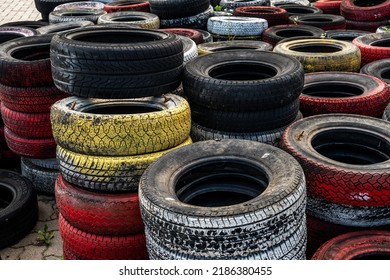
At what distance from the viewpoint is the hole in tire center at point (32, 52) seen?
530cm

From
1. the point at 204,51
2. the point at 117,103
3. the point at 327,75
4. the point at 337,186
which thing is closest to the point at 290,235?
the point at 337,186

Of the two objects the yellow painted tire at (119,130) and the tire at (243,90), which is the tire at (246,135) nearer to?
the tire at (243,90)

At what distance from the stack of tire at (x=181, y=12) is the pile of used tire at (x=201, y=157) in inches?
109

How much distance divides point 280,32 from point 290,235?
5.18 metres

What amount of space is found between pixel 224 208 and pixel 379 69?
Answer: 3777 mm

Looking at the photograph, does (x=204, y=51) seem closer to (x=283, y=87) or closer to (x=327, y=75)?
(x=327, y=75)

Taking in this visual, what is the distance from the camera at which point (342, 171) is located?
3.40 m

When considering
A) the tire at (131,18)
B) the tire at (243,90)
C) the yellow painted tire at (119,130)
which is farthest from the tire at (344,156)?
the tire at (131,18)

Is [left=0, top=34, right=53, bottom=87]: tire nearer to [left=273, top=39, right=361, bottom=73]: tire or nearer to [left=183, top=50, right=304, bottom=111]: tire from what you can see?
[left=183, top=50, right=304, bottom=111]: tire

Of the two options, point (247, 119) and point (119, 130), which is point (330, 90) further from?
point (119, 130)

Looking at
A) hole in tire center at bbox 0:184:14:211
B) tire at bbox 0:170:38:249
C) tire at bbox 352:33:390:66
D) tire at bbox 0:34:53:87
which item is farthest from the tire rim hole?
hole in tire center at bbox 0:184:14:211

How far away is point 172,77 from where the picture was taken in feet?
13.4

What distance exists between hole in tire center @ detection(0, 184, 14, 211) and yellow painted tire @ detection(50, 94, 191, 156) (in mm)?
1704

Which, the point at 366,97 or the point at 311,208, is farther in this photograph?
the point at 366,97
